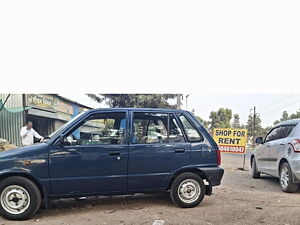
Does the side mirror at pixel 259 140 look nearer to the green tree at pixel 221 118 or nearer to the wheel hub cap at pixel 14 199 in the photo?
the wheel hub cap at pixel 14 199

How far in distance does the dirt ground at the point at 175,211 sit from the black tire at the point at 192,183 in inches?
4.6

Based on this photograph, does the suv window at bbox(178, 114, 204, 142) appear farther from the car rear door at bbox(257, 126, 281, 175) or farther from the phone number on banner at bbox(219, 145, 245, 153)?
the phone number on banner at bbox(219, 145, 245, 153)

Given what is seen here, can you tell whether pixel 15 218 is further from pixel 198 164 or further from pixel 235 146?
pixel 235 146

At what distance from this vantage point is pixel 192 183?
4.72 meters

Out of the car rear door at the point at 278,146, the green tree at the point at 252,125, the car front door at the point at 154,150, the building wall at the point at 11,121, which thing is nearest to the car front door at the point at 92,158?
the car front door at the point at 154,150

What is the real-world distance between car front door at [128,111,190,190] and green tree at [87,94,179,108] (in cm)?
1338

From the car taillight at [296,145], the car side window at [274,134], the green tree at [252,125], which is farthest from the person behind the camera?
the green tree at [252,125]

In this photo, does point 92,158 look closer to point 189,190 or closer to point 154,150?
point 154,150

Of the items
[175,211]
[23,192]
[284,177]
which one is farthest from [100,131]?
[284,177]

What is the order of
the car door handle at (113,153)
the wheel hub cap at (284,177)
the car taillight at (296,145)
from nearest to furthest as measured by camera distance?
the car door handle at (113,153) < the car taillight at (296,145) < the wheel hub cap at (284,177)

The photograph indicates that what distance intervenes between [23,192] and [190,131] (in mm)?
2969

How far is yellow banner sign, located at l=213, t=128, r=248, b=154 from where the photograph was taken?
36.3 feet

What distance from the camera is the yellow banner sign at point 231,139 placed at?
11.1 meters

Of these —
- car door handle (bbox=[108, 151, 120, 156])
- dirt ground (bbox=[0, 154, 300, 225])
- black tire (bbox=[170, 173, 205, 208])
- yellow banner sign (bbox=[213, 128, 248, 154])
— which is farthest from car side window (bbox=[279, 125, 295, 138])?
car door handle (bbox=[108, 151, 120, 156])
